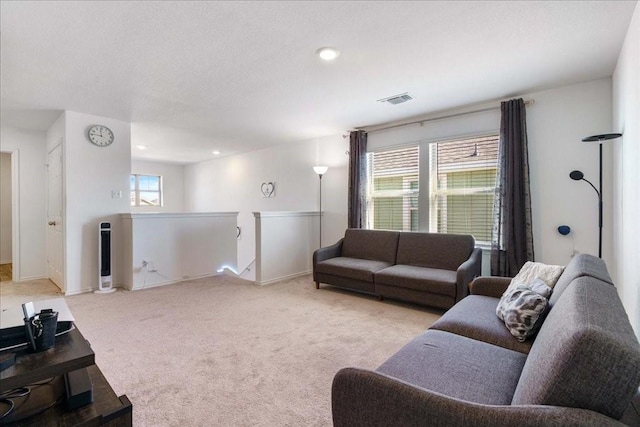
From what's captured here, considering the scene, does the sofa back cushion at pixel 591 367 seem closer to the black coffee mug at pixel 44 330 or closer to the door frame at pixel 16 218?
the black coffee mug at pixel 44 330

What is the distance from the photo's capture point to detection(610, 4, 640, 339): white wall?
6.64ft

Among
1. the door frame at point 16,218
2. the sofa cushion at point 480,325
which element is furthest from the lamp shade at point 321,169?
the door frame at point 16,218

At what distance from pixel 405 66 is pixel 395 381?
2687 millimetres

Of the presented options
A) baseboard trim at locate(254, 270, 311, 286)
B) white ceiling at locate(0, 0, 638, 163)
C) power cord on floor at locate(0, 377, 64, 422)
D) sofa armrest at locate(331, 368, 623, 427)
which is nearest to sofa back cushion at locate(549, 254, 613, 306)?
sofa armrest at locate(331, 368, 623, 427)

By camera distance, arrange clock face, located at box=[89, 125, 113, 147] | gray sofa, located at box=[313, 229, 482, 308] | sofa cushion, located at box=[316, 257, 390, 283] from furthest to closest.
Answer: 1. clock face, located at box=[89, 125, 113, 147]
2. sofa cushion, located at box=[316, 257, 390, 283]
3. gray sofa, located at box=[313, 229, 482, 308]

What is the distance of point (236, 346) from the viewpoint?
2525mm

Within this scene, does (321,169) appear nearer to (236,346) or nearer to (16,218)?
(236,346)

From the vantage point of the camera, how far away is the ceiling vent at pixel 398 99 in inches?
141

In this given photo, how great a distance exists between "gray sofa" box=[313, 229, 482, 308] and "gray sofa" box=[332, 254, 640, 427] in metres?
1.61

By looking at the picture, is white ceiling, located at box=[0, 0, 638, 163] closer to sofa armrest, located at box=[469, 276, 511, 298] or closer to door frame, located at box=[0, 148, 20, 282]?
door frame, located at box=[0, 148, 20, 282]

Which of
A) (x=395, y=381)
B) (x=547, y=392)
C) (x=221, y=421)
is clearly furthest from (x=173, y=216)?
(x=547, y=392)

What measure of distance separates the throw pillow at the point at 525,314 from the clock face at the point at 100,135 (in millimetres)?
→ 5085

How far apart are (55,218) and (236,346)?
3.85 meters

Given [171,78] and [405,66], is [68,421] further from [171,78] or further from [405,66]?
[405,66]
